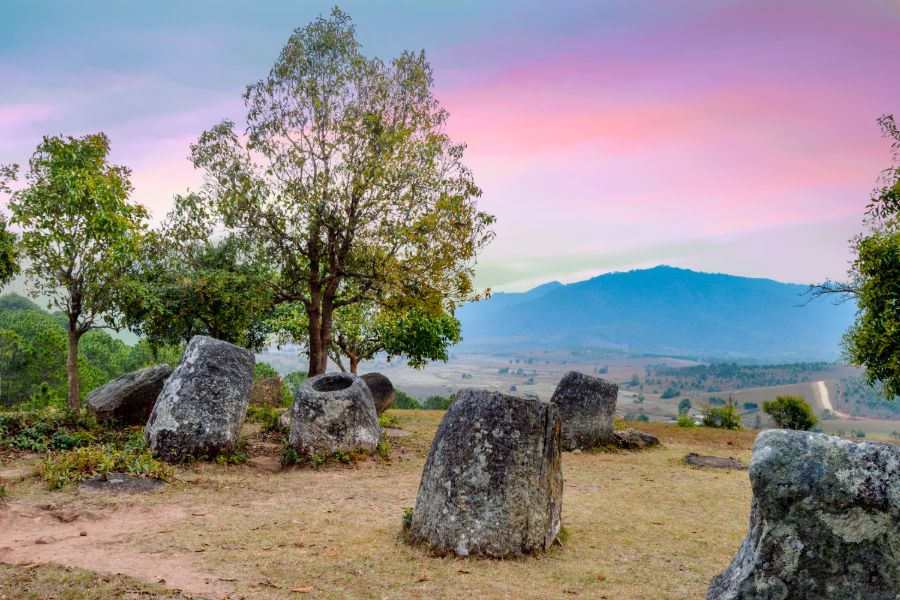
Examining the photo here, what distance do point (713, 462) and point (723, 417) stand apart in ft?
41.0

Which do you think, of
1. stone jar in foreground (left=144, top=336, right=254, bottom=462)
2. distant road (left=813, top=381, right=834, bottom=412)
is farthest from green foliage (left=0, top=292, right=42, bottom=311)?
distant road (left=813, top=381, right=834, bottom=412)

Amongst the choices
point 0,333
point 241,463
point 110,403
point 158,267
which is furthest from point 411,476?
point 0,333

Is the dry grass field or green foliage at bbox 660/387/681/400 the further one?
green foliage at bbox 660/387/681/400

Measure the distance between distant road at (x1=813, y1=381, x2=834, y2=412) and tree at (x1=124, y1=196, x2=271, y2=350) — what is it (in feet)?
521

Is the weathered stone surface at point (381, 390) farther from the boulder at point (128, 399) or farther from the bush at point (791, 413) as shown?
the bush at point (791, 413)

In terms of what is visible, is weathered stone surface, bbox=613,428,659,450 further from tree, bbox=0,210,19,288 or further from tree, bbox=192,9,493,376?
tree, bbox=0,210,19,288

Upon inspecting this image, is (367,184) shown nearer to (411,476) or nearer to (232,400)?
(232,400)

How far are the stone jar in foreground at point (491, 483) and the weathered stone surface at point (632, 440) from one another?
12.5 metres

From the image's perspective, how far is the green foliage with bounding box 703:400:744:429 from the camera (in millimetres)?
29547

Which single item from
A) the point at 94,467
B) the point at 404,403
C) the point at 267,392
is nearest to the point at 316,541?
the point at 94,467

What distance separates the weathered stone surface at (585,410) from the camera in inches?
778

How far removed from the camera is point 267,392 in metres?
28.9

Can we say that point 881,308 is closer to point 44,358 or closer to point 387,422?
point 387,422

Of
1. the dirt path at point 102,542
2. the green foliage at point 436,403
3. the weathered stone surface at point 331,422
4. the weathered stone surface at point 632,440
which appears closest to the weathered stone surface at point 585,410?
the weathered stone surface at point 632,440
